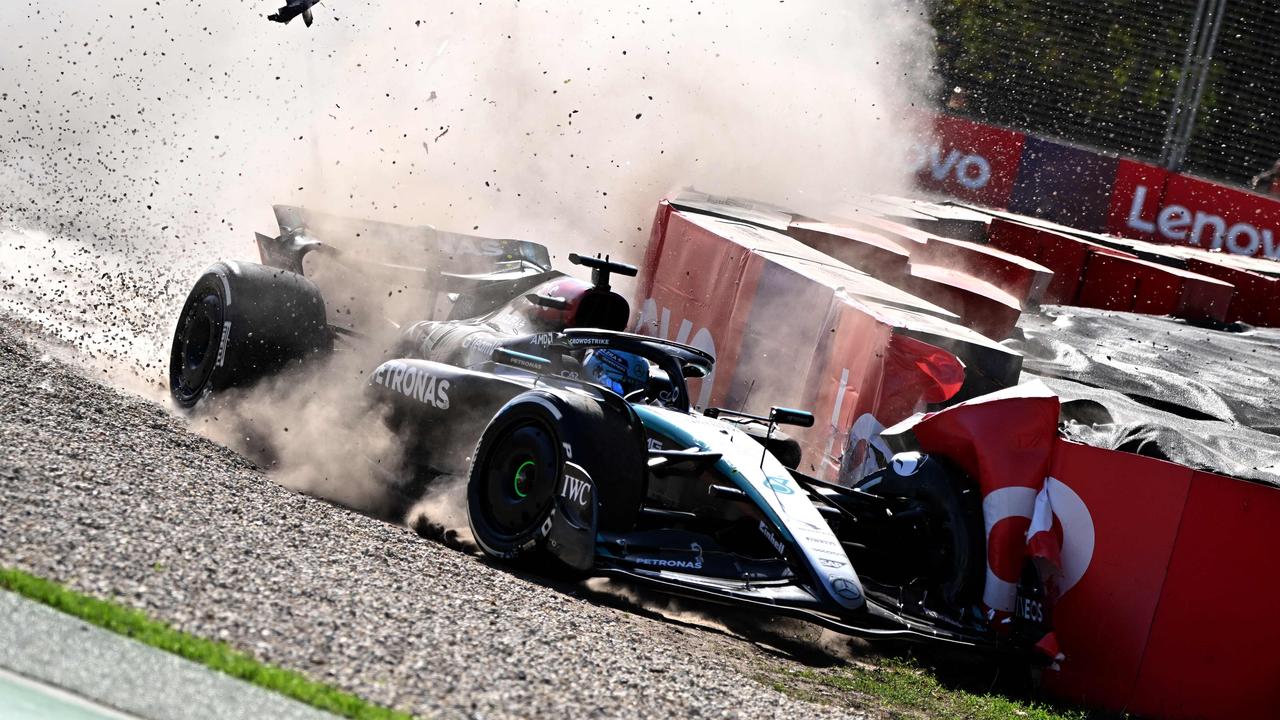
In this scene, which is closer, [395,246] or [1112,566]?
[1112,566]

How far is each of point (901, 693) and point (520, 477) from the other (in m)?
2.01

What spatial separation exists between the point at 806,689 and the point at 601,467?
1337 mm

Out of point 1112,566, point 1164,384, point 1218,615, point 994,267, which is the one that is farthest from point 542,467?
point 994,267

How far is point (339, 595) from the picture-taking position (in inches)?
191

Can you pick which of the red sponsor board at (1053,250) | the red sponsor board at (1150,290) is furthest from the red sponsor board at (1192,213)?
the red sponsor board at (1150,290)

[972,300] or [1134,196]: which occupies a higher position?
[1134,196]

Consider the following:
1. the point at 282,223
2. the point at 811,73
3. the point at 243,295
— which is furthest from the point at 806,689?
the point at 811,73

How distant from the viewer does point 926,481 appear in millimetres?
6832

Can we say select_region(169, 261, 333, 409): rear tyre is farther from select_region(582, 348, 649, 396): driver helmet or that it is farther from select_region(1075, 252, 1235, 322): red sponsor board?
select_region(1075, 252, 1235, 322): red sponsor board

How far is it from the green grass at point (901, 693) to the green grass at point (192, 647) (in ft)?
6.71

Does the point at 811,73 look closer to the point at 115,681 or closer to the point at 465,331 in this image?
the point at 465,331

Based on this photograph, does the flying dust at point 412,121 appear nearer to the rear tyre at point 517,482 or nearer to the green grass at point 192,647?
the rear tyre at point 517,482

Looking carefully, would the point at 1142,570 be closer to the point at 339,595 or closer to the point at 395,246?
the point at 339,595

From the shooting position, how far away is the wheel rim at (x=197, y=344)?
8555 millimetres
